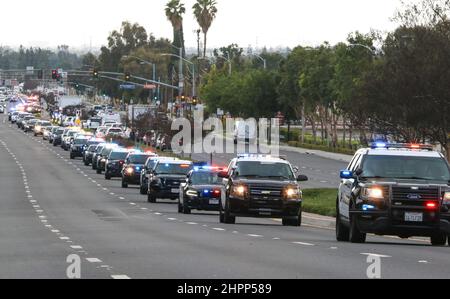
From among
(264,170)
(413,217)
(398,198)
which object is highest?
(398,198)

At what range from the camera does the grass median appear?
39.3 m

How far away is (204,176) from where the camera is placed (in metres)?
42.8

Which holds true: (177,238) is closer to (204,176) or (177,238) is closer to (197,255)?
(197,255)

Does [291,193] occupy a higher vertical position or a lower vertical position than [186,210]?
higher

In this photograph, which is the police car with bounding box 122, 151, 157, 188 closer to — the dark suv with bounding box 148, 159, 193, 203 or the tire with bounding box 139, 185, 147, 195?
the tire with bounding box 139, 185, 147, 195

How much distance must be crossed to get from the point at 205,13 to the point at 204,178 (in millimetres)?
112511

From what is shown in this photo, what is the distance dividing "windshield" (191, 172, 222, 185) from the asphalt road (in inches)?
49.9

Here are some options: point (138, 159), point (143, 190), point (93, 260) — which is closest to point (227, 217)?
point (93, 260)

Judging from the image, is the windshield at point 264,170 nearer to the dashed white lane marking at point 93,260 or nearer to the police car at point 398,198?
the police car at point 398,198

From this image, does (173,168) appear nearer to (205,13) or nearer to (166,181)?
(166,181)

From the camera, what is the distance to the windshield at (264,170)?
112 ft

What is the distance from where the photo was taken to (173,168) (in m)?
49.5
